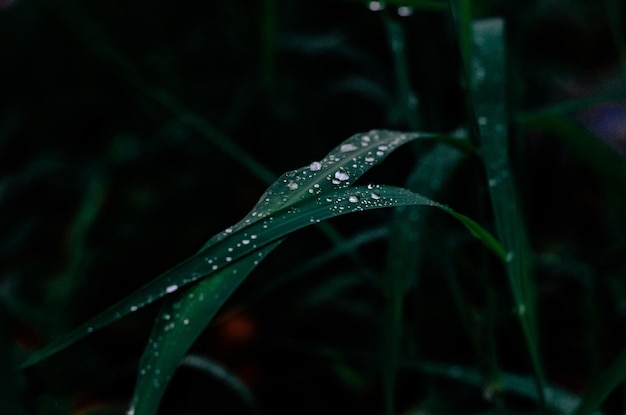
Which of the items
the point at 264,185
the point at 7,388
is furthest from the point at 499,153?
the point at 264,185

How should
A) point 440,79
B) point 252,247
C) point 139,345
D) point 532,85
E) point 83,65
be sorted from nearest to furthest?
point 252,247, point 440,79, point 139,345, point 532,85, point 83,65

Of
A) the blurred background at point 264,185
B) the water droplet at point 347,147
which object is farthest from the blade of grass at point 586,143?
the water droplet at point 347,147

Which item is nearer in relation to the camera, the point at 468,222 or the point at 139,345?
the point at 468,222

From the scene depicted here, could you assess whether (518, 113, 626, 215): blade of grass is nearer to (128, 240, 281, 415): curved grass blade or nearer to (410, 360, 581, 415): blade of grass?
(410, 360, 581, 415): blade of grass

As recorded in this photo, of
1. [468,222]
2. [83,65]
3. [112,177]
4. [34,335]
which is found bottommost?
[34,335]

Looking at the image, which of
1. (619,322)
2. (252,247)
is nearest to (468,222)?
(252,247)

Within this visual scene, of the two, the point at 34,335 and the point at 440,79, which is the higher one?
the point at 440,79

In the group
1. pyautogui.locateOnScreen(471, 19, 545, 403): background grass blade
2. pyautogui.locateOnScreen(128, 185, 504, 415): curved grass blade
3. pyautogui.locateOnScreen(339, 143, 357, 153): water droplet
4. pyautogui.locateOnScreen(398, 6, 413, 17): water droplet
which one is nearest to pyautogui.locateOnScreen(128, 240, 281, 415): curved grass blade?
pyautogui.locateOnScreen(128, 185, 504, 415): curved grass blade

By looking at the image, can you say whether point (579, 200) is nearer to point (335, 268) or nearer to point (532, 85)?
point (532, 85)
